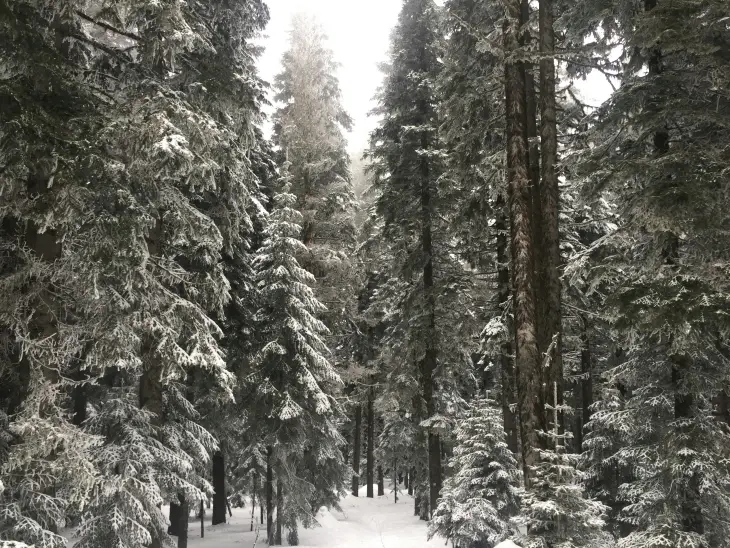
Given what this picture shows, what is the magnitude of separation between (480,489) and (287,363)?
704 cm

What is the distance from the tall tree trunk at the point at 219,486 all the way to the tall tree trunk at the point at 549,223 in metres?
13.8

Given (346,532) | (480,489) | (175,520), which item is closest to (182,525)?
(175,520)

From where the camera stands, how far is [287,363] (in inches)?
637

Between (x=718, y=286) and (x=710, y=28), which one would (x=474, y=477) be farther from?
(x=710, y=28)

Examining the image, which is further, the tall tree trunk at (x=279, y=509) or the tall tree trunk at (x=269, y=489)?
the tall tree trunk at (x=269, y=489)

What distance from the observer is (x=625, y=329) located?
23.5ft

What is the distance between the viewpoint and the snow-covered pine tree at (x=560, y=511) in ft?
22.2

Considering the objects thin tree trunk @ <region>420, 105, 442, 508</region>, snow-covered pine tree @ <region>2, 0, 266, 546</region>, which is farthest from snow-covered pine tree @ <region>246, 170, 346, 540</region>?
snow-covered pine tree @ <region>2, 0, 266, 546</region>

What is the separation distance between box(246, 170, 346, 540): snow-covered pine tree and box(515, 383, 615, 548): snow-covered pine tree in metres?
9.39

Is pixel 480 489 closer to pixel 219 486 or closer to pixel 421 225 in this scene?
pixel 421 225

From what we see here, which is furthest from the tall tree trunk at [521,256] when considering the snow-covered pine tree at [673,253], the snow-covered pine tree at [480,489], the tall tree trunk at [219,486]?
the tall tree trunk at [219,486]

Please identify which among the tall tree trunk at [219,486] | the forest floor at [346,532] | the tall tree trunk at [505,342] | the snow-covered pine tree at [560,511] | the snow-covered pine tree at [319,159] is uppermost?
the snow-covered pine tree at [319,159]

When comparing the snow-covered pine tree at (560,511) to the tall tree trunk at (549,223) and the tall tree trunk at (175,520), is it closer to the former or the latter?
the tall tree trunk at (549,223)

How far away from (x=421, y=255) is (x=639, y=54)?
28.7ft
